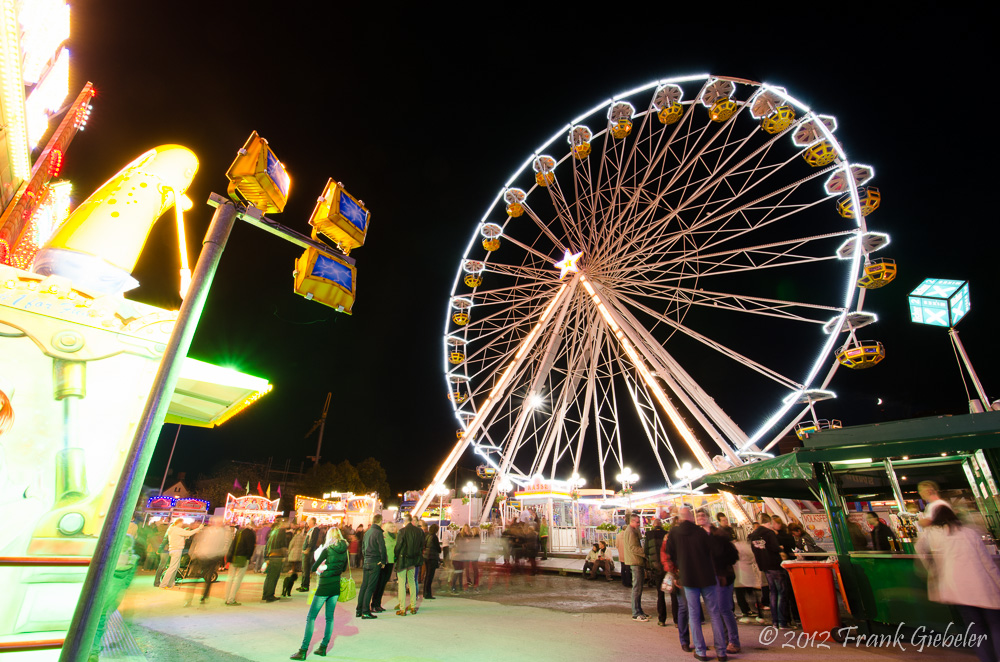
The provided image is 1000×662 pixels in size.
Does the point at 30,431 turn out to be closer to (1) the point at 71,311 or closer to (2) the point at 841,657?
(1) the point at 71,311

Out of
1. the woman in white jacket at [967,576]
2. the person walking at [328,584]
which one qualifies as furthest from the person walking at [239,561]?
the woman in white jacket at [967,576]

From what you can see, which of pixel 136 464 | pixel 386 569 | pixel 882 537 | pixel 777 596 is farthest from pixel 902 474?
pixel 136 464

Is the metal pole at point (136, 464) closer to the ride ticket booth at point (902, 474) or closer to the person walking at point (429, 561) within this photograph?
the ride ticket booth at point (902, 474)

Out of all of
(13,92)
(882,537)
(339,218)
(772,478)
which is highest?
(13,92)

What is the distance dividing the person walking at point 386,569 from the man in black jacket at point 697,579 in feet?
16.7

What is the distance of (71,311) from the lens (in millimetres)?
3621

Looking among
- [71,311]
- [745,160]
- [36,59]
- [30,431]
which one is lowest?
[30,431]

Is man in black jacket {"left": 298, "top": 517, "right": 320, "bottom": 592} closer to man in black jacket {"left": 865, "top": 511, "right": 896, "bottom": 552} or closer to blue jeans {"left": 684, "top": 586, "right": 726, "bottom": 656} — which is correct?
blue jeans {"left": 684, "top": 586, "right": 726, "bottom": 656}

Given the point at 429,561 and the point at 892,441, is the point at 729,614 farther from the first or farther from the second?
the point at 429,561

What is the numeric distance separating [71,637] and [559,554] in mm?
17329

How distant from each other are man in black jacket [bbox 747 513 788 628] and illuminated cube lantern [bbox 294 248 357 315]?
22.8ft

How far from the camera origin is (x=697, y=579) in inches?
219

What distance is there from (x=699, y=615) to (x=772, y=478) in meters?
3.45

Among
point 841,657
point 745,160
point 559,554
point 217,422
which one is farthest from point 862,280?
point 217,422
